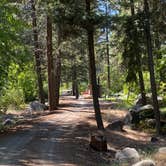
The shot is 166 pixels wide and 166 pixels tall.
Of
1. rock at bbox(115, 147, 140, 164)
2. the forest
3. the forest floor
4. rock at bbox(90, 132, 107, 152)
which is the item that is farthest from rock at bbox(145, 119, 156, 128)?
rock at bbox(115, 147, 140, 164)

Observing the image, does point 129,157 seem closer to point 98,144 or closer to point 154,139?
point 98,144

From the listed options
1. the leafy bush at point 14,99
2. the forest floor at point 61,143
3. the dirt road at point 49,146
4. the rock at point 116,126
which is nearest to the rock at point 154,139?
the forest floor at point 61,143

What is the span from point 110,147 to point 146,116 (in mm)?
7396

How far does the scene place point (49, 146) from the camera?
16.1m

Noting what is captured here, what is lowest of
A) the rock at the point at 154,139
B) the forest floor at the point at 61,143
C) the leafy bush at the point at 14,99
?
the rock at the point at 154,139

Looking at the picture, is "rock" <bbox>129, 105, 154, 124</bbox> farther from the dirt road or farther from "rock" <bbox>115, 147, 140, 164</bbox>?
"rock" <bbox>115, 147, 140, 164</bbox>

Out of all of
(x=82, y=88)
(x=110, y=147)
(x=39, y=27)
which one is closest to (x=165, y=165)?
(x=110, y=147)

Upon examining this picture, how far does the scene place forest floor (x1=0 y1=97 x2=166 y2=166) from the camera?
13852 millimetres

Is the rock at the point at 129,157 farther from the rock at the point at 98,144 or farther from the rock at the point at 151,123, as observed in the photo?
the rock at the point at 151,123

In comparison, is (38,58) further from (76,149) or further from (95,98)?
(76,149)

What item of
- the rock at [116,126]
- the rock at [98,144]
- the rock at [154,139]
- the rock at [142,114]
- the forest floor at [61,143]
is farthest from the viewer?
the rock at [142,114]

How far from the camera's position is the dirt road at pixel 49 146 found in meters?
13.7

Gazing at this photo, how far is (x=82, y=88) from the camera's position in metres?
90.2

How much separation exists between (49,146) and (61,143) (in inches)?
37.5
